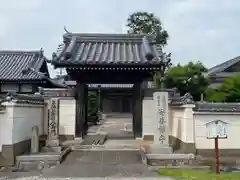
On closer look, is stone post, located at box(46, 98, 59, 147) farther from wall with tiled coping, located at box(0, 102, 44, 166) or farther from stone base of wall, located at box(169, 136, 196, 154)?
stone base of wall, located at box(169, 136, 196, 154)

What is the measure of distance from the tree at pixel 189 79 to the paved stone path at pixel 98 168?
76.4 feet

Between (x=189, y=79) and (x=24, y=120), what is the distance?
25.2 meters

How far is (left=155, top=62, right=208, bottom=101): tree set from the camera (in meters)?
36.8

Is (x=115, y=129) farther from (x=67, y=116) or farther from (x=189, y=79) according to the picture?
(x=189, y=79)

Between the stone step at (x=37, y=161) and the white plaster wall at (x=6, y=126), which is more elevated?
the white plaster wall at (x=6, y=126)

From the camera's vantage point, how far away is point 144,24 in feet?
166

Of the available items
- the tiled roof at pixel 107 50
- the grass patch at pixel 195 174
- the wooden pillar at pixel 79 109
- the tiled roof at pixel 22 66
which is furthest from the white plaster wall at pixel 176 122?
the tiled roof at pixel 22 66

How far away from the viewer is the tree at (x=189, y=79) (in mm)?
36844

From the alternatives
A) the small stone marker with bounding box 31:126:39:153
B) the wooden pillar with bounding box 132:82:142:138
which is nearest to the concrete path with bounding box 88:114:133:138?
the wooden pillar with bounding box 132:82:142:138

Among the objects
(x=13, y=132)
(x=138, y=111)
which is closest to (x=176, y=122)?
(x=138, y=111)

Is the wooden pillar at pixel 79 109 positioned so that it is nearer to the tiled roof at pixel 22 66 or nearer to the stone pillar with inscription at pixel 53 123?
the stone pillar with inscription at pixel 53 123

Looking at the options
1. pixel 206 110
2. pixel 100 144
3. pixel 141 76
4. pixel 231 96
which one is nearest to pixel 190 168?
pixel 206 110

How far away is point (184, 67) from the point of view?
1512 inches

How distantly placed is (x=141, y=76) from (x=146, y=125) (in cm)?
238
